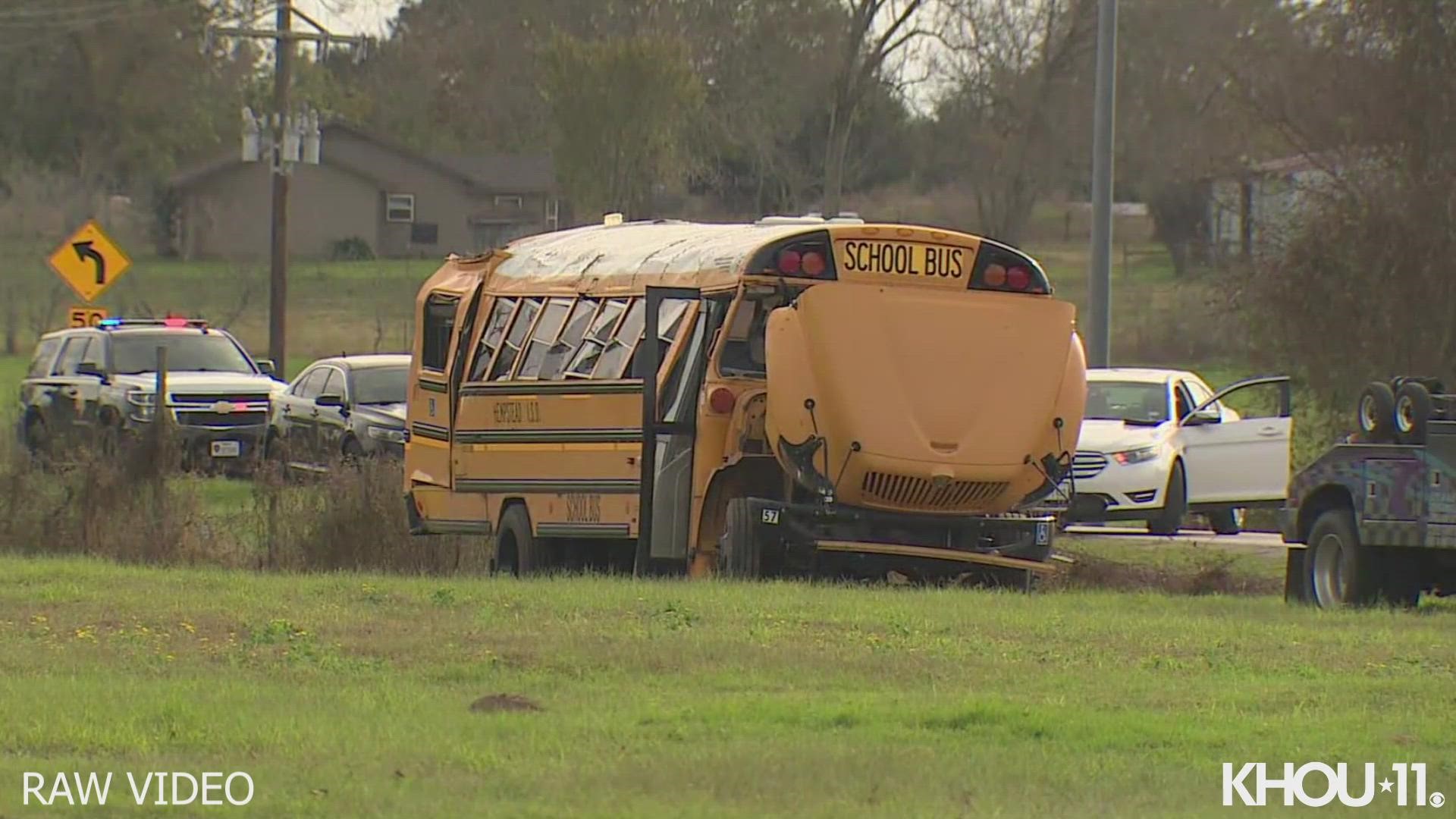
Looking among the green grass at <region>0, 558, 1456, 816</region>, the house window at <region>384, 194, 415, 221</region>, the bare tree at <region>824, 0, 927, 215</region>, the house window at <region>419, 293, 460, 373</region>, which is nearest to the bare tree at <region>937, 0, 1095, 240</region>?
the bare tree at <region>824, 0, 927, 215</region>

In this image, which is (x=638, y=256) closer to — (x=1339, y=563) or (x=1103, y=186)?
(x=1339, y=563)

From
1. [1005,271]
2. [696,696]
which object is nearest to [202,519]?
[1005,271]

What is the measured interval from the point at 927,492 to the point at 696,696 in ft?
19.4

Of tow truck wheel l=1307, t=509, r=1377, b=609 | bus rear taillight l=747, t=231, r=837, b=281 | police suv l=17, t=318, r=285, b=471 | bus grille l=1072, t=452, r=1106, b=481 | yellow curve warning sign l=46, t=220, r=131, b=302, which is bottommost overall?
tow truck wheel l=1307, t=509, r=1377, b=609

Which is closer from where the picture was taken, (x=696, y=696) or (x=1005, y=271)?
(x=696, y=696)

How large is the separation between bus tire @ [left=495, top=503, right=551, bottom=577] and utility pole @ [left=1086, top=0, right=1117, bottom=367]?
917 centimetres

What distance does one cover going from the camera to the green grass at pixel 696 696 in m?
8.27

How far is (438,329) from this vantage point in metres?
20.0

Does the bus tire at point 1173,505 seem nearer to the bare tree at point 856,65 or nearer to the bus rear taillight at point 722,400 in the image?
the bus rear taillight at point 722,400

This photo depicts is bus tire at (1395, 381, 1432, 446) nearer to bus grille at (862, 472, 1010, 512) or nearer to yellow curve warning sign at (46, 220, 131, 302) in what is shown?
bus grille at (862, 472, 1010, 512)

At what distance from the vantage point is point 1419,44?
2764cm

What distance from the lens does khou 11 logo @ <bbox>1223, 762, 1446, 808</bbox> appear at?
322 inches

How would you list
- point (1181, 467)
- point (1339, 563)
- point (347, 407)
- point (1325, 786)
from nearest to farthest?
1. point (1325, 786)
2. point (1339, 563)
3. point (1181, 467)
4. point (347, 407)

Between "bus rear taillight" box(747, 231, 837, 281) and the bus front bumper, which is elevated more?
"bus rear taillight" box(747, 231, 837, 281)
